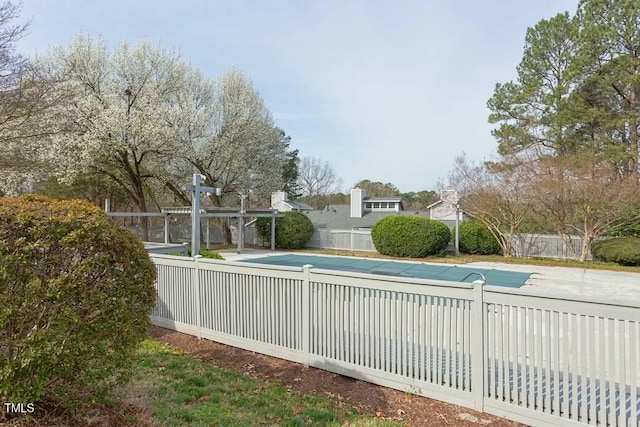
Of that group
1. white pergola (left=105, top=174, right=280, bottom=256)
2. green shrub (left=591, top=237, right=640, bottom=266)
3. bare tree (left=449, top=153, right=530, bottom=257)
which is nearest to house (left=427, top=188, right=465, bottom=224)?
bare tree (left=449, top=153, right=530, bottom=257)

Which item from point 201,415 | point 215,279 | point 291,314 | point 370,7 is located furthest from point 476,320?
point 370,7

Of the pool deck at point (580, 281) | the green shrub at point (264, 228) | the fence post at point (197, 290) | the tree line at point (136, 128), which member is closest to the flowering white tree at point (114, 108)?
the tree line at point (136, 128)

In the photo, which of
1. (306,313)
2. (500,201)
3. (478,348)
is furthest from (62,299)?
(500,201)

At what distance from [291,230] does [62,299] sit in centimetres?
1753

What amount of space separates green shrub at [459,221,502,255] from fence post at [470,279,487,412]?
15.0m

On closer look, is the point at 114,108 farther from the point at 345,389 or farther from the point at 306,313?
the point at 345,389

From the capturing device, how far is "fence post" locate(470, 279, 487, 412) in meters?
2.99

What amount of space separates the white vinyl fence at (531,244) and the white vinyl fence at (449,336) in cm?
1461

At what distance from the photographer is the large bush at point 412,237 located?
15703 millimetres

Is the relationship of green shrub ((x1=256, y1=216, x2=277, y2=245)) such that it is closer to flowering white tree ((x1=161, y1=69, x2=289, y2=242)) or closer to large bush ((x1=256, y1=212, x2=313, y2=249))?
large bush ((x1=256, y1=212, x2=313, y2=249))

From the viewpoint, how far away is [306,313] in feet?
12.8

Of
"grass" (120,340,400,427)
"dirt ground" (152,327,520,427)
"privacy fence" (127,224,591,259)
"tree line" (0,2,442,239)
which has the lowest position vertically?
"dirt ground" (152,327,520,427)

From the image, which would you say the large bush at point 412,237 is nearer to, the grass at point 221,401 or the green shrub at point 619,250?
the green shrub at point 619,250

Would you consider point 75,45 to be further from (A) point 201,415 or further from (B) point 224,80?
(A) point 201,415
